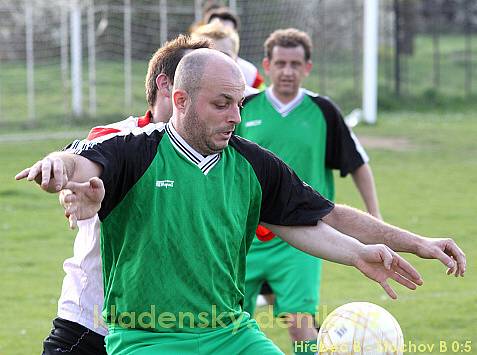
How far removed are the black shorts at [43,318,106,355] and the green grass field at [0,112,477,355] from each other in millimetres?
2622

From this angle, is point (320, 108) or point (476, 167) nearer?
point (320, 108)

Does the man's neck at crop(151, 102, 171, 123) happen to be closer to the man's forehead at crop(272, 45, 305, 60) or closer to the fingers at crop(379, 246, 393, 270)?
the fingers at crop(379, 246, 393, 270)

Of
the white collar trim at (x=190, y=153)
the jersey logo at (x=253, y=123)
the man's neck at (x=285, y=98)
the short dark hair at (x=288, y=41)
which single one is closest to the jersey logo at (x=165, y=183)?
the white collar trim at (x=190, y=153)

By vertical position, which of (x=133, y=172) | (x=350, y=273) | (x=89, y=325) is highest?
(x=133, y=172)

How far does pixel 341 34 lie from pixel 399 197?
41.6 ft

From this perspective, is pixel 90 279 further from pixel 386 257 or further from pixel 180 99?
pixel 386 257

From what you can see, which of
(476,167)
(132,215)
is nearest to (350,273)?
(132,215)

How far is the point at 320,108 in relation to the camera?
302 inches

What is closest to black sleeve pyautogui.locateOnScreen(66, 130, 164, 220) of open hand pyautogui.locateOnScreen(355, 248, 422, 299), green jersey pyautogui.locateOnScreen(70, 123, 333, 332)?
green jersey pyautogui.locateOnScreen(70, 123, 333, 332)

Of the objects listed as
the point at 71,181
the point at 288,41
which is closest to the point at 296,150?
the point at 288,41

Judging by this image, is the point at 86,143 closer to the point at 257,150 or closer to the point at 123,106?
the point at 257,150

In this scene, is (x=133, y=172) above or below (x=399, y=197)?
above

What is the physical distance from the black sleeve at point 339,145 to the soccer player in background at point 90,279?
8.26 ft

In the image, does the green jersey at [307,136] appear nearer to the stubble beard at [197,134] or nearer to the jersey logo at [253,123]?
the jersey logo at [253,123]
